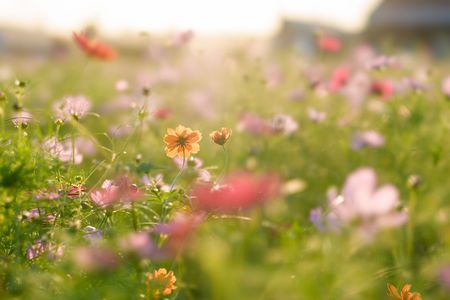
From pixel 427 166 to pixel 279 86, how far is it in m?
1.26

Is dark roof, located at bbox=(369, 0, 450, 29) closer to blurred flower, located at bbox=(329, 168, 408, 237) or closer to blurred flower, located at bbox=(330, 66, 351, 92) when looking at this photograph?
blurred flower, located at bbox=(330, 66, 351, 92)

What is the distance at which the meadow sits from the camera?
57cm

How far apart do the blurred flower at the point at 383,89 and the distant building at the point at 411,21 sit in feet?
39.4

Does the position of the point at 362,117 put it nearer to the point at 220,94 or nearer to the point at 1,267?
the point at 220,94

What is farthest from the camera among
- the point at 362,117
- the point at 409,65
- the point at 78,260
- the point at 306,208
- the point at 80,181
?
the point at 409,65

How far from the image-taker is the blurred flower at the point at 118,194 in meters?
0.76

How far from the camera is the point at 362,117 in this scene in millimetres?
2510

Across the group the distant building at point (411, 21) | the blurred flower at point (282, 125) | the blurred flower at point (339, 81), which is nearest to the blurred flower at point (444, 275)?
the blurred flower at point (282, 125)

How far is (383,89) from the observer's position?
2154 mm

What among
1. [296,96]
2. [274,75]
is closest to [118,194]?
[296,96]

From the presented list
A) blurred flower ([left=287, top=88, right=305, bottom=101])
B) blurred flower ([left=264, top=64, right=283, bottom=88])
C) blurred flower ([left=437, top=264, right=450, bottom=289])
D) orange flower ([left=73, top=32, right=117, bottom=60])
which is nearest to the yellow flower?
blurred flower ([left=437, top=264, right=450, bottom=289])

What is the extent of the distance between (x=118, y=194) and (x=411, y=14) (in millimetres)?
14392

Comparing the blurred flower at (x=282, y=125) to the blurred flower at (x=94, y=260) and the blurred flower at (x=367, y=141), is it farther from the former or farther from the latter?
the blurred flower at (x=94, y=260)

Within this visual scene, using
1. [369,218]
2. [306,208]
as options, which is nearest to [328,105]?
[306,208]
